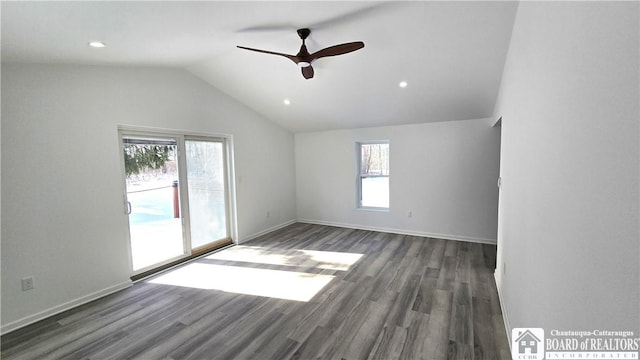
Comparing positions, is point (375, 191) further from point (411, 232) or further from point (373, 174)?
point (411, 232)

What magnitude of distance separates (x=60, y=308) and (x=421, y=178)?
5.36m

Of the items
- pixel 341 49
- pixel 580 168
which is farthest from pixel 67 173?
pixel 580 168

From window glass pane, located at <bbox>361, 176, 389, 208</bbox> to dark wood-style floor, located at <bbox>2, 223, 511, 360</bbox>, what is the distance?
208cm

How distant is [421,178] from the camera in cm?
511

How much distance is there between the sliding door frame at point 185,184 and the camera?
3.42 metres

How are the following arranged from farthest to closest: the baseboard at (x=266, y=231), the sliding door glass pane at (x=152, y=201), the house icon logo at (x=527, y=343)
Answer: the baseboard at (x=266, y=231), the sliding door glass pane at (x=152, y=201), the house icon logo at (x=527, y=343)

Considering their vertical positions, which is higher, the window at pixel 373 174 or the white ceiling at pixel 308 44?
the white ceiling at pixel 308 44

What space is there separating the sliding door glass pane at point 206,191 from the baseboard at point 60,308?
3.88ft

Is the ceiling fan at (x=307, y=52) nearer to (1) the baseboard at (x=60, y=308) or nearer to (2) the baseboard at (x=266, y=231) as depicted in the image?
(1) the baseboard at (x=60, y=308)

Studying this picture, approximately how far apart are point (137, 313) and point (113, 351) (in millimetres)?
586

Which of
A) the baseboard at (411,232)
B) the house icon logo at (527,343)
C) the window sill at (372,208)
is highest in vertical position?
the window sill at (372,208)

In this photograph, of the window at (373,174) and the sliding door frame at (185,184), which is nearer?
the sliding door frame at (185,184)

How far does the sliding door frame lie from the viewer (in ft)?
11.2

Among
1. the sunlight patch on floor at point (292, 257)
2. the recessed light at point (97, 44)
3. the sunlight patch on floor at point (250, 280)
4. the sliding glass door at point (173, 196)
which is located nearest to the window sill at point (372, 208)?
Answer: the sunlight patch on floor at point (292, 257)
